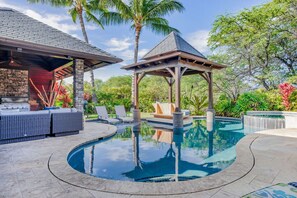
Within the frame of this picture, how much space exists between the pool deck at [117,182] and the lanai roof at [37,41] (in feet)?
12.4

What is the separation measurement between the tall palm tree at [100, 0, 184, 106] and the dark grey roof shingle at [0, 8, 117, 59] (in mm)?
8978

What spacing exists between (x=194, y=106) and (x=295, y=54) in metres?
9.96

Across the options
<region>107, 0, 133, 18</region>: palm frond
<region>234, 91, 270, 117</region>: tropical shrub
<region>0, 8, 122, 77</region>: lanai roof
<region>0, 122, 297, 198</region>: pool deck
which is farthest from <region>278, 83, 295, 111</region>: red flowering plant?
<region>107, 0, 133, 18</region>: palm frond

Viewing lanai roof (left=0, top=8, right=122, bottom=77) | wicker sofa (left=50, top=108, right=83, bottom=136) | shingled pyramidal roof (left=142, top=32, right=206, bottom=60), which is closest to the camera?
lanai roof (left=0, top=8, right=122, bottom=77)

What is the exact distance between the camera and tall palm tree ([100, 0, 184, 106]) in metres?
16.4

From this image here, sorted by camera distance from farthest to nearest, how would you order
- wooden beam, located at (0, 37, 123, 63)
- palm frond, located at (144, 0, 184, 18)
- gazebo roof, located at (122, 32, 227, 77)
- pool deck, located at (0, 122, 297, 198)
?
palm frond, located at (144, 0, 184, 18) → gazebo roof, located at (122, 32, 227, 77) → wooden beam, located at (0, 37, 123, 63) → pool deck, located at (0, 122, 297, 198)

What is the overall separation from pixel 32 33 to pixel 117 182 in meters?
7.36

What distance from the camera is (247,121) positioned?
10789 mm

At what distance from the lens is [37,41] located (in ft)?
22.8

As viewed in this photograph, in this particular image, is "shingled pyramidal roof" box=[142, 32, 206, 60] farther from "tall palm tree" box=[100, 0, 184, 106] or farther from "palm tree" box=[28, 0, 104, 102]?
"palm tree" box=[28, 0, 104, 102]

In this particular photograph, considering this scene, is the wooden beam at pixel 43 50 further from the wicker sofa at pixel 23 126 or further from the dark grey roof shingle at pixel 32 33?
the wicker sofa at pixel 23 126

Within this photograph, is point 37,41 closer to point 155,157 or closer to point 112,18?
point 155,157

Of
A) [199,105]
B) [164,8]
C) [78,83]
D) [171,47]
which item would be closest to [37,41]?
[78,83]

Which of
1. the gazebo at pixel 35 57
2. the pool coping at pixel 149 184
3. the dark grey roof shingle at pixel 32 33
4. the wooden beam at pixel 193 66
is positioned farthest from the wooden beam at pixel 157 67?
the pool coping at pixel 149 184
